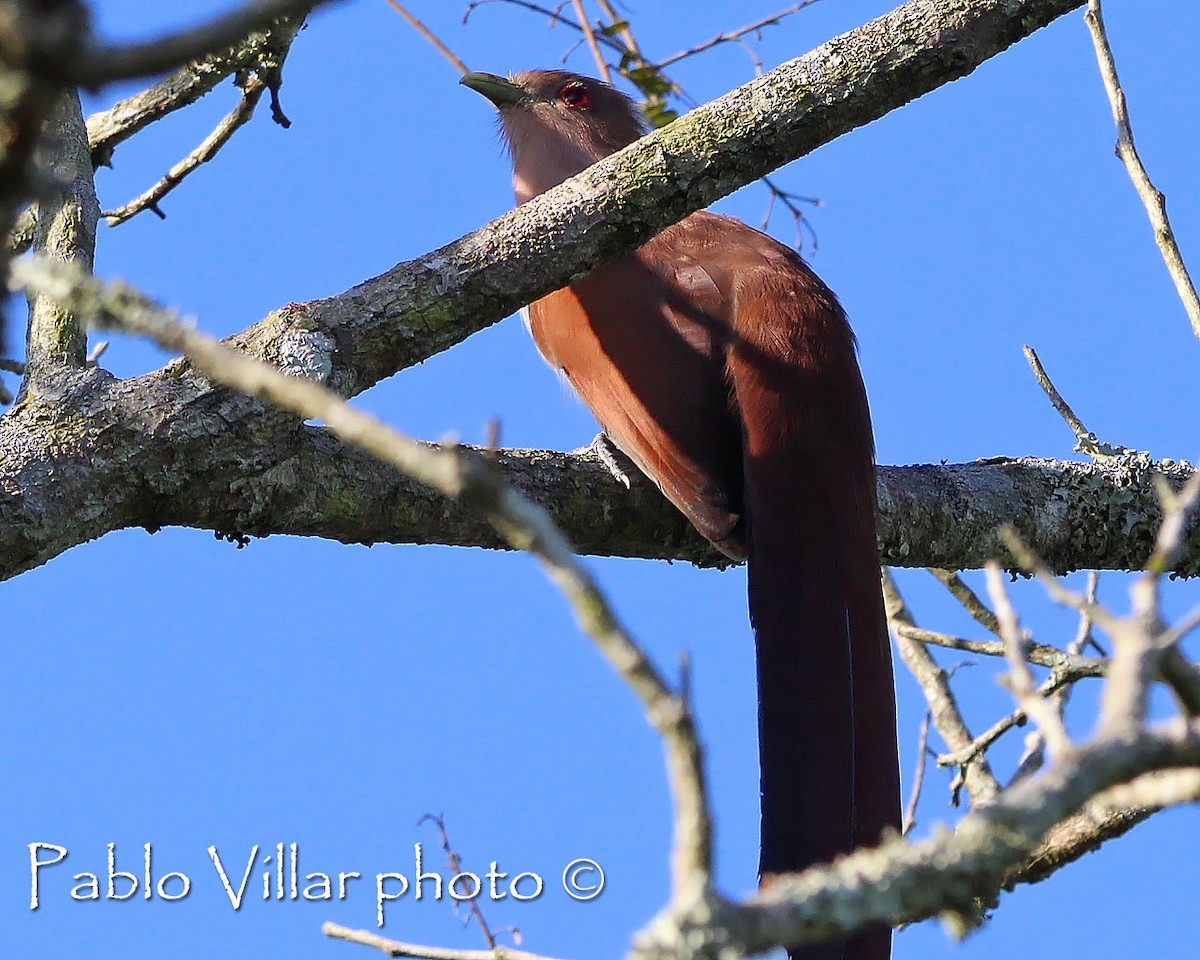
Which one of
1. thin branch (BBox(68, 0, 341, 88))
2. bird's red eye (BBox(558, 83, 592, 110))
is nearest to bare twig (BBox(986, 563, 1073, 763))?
thin branch (BBox(68, 0, 341, 88))

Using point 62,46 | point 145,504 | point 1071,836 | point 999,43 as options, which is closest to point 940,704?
point 1071,836

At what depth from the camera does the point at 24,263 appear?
103 centimetres

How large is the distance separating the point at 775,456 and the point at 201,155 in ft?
6.39

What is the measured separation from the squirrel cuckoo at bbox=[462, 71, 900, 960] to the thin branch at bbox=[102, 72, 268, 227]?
102cm

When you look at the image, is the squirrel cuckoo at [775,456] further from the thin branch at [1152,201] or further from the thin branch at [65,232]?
the thin branch at [65,232]

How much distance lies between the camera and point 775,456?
339 cm

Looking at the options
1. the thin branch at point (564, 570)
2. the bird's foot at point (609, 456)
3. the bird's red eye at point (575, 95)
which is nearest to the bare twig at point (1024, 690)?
the thin branch at point (564, 570)

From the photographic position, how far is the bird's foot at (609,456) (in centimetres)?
339

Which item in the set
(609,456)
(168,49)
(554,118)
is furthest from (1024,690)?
(554,118)

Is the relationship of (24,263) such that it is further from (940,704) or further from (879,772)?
(940,704)

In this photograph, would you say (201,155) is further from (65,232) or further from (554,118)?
(554,118)

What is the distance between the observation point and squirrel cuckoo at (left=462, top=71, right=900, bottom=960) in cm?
297

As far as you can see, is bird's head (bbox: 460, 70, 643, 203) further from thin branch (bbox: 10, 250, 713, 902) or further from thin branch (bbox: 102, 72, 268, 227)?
thin branch (bbox: 10, 250, 713, 902)

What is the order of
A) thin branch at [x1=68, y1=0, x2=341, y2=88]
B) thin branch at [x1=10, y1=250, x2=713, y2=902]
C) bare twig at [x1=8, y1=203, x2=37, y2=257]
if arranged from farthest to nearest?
bare twig at [x1=8, y1=203, x2=37, y2=257] → thin branch at [x1=10, y1=250, x2=713, y2=902] → thin branch at [x1=68, y1=0, x2=341, y2=88]
